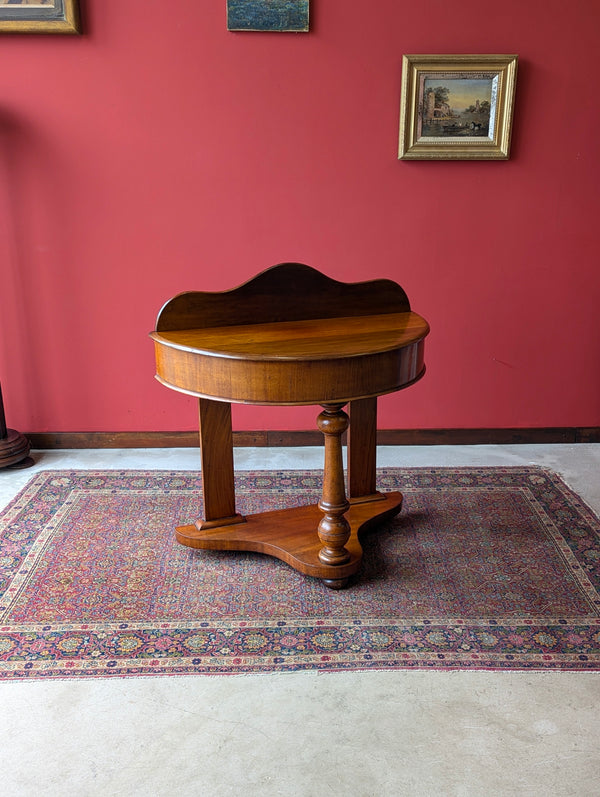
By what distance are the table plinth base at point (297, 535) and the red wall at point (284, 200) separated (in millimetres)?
1163

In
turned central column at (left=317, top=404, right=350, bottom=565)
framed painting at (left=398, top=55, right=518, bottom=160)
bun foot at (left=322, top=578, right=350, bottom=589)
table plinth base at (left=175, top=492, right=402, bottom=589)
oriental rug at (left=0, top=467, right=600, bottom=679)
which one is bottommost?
oriental rug at (left=0, top=467, right=600, bottom=679)

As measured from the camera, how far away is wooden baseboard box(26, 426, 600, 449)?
4406 millimetres

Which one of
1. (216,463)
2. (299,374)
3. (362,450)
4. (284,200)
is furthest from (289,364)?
(284,200)

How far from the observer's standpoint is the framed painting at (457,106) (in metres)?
3.84

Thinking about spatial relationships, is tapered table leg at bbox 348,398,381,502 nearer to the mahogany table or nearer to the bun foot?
the mahogany table

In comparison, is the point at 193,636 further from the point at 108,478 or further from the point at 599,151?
the point at 599,151

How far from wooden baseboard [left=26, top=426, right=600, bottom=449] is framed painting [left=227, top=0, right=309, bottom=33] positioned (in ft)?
7.32

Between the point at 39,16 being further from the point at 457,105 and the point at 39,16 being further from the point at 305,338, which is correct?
the point at 305,338

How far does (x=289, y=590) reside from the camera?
9.54 feet

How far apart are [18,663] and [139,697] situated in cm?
48

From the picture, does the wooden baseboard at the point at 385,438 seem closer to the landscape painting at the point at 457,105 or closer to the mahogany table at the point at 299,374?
the mahogany table at the point at 299,374

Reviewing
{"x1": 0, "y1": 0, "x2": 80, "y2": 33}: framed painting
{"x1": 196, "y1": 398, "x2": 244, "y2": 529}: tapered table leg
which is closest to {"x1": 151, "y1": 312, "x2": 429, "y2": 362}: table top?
{"x1": 196, "y1": 398, "x2": 244, "y2": 529}: tapered table leg

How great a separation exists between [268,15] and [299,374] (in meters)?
2.33

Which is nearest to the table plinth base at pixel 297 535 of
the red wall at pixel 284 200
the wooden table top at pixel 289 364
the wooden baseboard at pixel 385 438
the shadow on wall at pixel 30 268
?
the wooden table top at pixel 289 364
